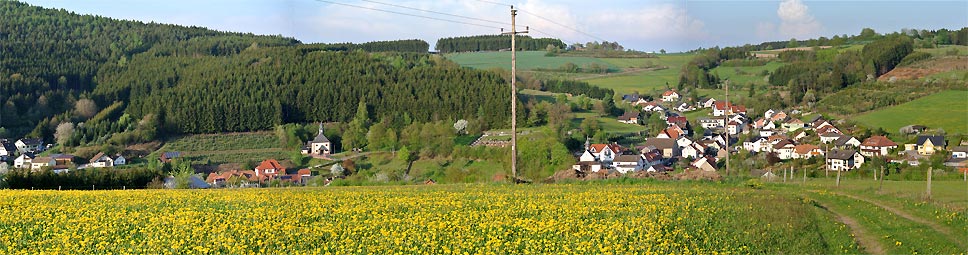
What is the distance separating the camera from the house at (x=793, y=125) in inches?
2489

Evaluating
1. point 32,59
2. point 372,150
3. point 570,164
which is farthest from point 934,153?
point 32,59

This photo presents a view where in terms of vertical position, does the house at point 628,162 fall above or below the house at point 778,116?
below

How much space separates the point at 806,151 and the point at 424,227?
141ft

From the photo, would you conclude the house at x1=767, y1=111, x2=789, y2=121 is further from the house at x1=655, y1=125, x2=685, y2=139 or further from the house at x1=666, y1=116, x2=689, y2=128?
the house at x1=655, y1=125, x2=685, y2=139

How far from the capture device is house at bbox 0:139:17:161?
60.6 m

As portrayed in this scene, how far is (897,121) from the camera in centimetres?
5847

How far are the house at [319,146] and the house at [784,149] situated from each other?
2586 cm

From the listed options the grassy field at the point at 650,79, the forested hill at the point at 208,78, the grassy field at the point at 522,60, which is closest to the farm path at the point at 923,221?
the forested hill at the point at 208,78

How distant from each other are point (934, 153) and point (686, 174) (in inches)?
795

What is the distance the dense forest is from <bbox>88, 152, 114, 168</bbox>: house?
2137 inches

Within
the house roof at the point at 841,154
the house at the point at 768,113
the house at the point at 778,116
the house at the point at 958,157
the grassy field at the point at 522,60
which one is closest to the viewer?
the house at the point at 958,157

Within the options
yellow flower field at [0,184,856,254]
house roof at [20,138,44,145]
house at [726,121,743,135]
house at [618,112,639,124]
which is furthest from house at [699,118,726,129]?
yellow flower field at [0,184,856,254]

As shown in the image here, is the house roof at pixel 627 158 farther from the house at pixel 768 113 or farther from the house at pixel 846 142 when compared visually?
the house at pixel 768 113

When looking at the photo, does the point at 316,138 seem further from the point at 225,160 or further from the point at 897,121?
the point at 897,121
